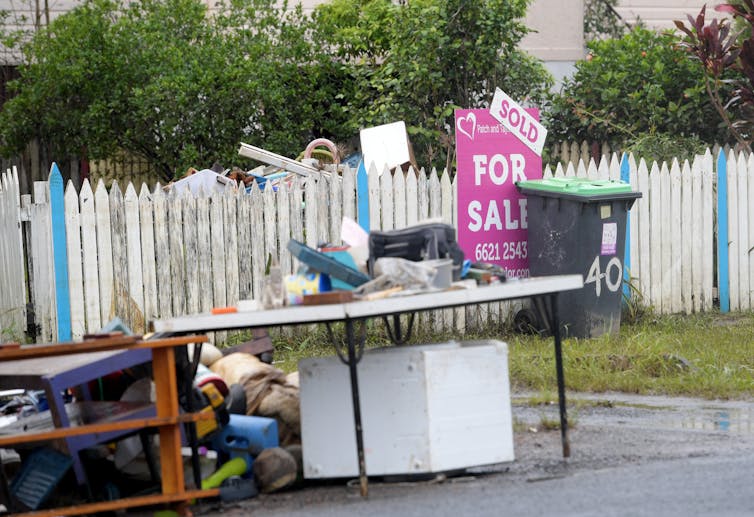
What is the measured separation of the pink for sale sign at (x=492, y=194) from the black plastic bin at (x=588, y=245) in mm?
420

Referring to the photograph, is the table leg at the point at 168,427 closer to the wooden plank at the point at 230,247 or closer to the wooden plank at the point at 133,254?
the wooden plank at the point at 133,254

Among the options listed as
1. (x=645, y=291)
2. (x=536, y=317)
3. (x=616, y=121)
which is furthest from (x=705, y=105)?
(x=536, y=317)

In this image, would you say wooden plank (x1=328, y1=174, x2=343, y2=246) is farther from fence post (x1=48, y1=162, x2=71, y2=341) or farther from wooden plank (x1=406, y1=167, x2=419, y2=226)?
fence post (x1=48, y1=162, x2=71, y2=341)

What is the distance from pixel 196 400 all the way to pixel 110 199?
4.39 m

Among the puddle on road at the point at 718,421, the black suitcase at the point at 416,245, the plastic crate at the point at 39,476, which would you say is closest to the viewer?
the plastic crate at the point at 39,476

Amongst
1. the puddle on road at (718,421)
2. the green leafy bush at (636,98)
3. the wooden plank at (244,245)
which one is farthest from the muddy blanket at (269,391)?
the green leafy bush at (636,98)

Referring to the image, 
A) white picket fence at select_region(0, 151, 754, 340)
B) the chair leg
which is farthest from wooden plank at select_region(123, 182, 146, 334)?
the chair leg

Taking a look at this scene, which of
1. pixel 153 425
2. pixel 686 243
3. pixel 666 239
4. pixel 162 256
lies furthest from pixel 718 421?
pixel 162 256

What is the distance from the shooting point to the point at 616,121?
48.9 feet

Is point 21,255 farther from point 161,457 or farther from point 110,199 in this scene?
point 161,457

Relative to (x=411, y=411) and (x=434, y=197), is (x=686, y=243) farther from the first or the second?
(x=411, y=411)

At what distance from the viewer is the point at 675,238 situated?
11250 millimetres

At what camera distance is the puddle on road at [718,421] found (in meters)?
6.84

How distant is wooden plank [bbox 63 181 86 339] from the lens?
962 centimetres
